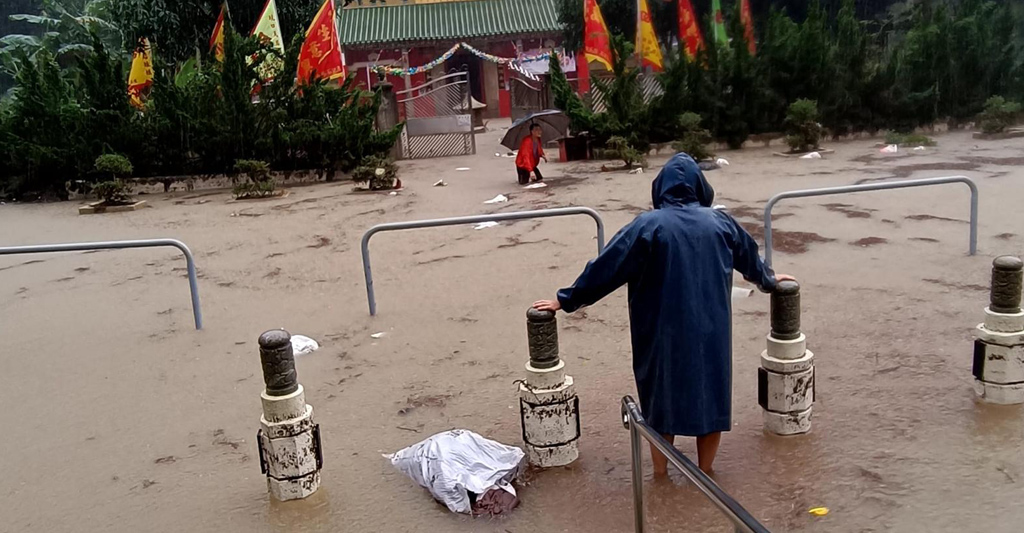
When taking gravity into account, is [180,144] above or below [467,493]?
above

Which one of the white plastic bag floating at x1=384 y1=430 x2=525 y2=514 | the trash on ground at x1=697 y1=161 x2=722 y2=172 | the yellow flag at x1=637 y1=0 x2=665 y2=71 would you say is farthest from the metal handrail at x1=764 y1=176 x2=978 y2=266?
the yellow flag at x1=637 y1=0 x2=665 y2=71

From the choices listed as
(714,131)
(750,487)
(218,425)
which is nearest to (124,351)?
(218,425)

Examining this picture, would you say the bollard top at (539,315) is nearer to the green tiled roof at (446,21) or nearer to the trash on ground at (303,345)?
the trash on ground at (303,345)

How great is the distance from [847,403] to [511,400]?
68.6 inches

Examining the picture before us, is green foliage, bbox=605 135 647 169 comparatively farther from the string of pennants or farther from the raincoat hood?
the string of pennants

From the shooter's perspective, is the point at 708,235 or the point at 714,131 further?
the point at 714,131

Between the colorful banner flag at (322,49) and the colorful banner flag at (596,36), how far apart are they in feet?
17.0

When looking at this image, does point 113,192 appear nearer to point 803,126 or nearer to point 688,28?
point 803,126

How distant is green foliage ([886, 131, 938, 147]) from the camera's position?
15.0m

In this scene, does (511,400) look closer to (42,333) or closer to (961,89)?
(42,333)

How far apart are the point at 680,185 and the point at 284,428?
186 centimetres

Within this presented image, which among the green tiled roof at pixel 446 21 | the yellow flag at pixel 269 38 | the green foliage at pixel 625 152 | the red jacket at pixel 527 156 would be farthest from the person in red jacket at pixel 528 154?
the green tiled roof at pixel 446 21

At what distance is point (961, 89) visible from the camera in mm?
17172

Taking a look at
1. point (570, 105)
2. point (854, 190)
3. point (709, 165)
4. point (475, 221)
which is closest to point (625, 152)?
point (709, 165)
